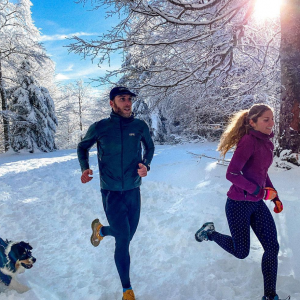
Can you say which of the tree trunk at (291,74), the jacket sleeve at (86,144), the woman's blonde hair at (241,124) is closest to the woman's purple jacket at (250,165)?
the woman's blonde hair at (241,124)

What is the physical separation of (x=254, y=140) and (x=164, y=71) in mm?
5077

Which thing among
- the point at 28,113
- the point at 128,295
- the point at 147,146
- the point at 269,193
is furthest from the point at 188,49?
the point at 28,113

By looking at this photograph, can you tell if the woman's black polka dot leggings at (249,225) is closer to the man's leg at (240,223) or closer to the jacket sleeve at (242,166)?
the man's leg at (240,223)

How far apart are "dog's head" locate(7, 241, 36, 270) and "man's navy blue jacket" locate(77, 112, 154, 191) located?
1.04 metres

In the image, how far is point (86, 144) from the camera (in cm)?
291

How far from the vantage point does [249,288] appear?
2.57 meters

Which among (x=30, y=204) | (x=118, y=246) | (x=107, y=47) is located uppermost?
(x=107, y=47)

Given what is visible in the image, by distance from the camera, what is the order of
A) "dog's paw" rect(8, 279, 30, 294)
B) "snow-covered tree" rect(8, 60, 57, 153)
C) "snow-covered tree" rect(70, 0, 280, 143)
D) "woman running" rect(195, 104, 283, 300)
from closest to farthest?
"woman running" rect(195, 104, 283, 300), "dog's paw" rect(8, 279, 30, 294), "snow-covered tree" rect(70, 0, 280, 143), "snow-covered tree" rect(8, 60, 57, 153)

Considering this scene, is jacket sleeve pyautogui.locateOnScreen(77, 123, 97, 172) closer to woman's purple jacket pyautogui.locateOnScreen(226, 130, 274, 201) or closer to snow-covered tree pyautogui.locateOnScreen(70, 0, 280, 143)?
woman's purple jacket pyautogui.locateOnScreen(226, 130, 274, 201)

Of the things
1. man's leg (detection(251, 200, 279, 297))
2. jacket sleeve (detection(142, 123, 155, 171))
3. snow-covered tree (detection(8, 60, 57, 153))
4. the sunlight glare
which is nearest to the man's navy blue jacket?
jacket sleeve (detection(142, 123, 155, 171))

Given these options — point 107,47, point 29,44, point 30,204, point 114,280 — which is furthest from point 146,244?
point 29,44

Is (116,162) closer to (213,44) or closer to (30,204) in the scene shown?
(30,204)

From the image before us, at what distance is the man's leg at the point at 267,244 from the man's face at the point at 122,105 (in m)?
1.72

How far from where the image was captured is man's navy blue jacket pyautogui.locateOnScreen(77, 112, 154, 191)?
277 cm
